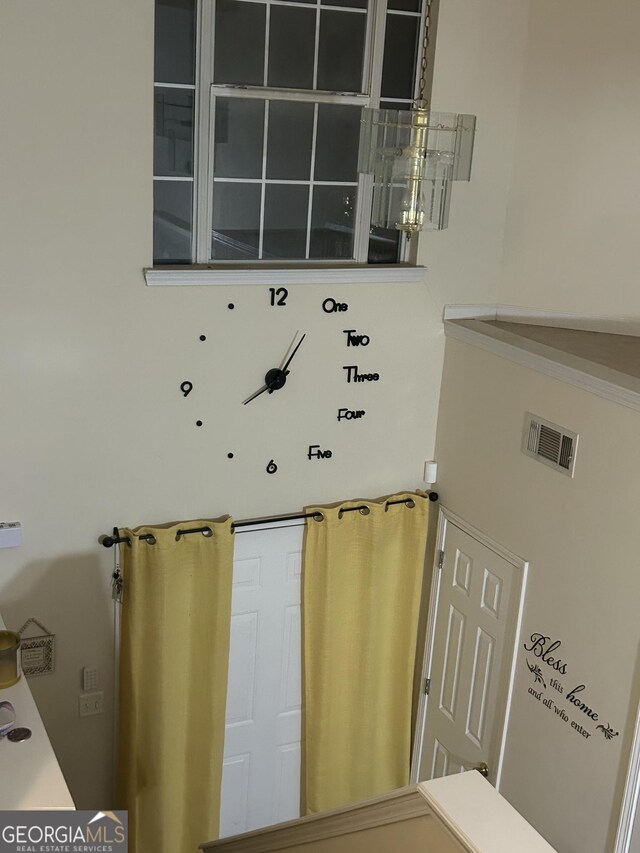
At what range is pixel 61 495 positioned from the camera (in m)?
4.32

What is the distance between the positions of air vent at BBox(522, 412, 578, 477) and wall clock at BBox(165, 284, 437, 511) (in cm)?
79

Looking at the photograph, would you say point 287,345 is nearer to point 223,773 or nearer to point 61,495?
point 61,495

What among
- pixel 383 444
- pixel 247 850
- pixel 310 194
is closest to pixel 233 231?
pixel 310 194

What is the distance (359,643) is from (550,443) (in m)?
1.59

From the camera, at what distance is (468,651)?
499 cm

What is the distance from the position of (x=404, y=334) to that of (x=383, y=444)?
59cm

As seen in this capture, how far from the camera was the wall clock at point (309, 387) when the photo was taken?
449 centimetres

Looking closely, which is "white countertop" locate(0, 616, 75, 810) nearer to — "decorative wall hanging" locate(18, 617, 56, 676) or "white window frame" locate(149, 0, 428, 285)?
"decorative wall hanging" locate(18, 617, 56, 676)

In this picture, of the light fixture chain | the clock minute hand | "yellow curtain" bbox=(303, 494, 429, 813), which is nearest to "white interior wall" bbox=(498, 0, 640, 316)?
the light fixture chain

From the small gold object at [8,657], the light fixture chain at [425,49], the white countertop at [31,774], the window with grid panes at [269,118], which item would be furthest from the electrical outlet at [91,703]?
the light fixture chain at [425,49]

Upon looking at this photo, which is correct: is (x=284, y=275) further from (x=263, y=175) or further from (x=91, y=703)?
(x=91, y=703)

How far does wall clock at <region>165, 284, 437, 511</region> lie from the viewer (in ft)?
14.7

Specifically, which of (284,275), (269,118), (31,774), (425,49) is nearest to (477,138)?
(425,49)

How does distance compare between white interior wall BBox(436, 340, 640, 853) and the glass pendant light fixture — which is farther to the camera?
white interior wall BBox(436, 340, 640, 853)
